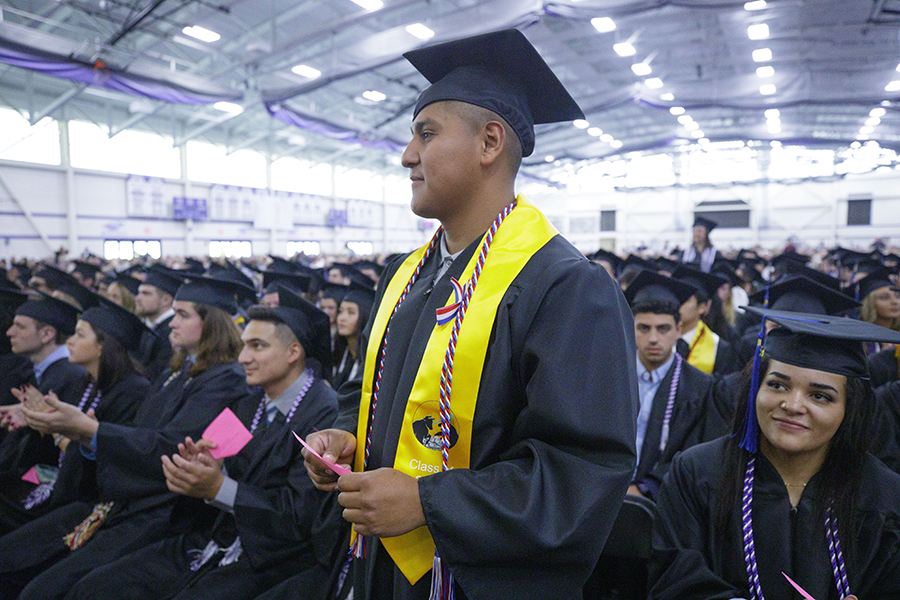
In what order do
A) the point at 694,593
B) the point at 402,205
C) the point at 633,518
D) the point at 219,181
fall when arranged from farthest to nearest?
1. the point at 402,205
2. the point at 219,181
3. the point at 633,518
4. the point at 694,593

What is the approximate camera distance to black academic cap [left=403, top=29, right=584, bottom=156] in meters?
1.34

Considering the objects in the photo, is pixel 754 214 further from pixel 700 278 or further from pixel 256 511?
pixel 256 511

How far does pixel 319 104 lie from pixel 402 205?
12.4m

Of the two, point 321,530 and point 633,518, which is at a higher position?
point 633,518

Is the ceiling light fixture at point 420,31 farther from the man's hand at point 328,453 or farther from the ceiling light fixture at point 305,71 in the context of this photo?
the man's hand at point 328,453

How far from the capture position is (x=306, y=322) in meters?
3.14

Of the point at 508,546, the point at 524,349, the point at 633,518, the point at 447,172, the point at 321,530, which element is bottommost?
the point at 321,530

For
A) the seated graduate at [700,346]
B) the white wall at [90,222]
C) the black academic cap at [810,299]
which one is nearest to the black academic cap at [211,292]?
the seated graduate at [700,346]

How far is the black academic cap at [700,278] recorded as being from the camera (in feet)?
15.8

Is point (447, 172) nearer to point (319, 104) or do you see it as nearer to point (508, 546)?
point (508, 546)

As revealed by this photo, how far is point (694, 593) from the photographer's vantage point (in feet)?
5.41

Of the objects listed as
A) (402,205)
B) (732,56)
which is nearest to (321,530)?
(732,56)

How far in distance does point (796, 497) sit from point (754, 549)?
218mm

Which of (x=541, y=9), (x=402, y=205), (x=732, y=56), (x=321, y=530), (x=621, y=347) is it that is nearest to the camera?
(x=621, y=347)
